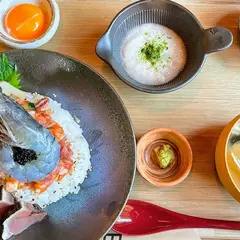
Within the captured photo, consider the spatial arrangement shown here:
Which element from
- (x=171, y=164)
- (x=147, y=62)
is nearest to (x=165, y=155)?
(x=171, y=164)

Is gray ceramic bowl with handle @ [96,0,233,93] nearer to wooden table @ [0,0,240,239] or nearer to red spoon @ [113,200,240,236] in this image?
wooden table @ [0,0,240,239]

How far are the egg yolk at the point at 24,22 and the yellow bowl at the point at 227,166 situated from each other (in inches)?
26.2

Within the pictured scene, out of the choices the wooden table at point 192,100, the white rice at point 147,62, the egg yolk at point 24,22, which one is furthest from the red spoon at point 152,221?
the egg yolk at point 24,22

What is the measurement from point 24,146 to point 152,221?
1.61 ft

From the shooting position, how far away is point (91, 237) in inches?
55.0

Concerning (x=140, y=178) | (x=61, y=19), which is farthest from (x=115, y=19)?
(x=140, y=178)

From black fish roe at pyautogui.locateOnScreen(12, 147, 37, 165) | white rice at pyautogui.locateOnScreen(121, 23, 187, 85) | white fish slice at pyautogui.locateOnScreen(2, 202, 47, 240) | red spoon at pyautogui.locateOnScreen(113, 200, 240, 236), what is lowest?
red spoon at pyautogui.locateOnScreen(113, 200, 240, 236)

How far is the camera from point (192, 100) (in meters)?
1.57

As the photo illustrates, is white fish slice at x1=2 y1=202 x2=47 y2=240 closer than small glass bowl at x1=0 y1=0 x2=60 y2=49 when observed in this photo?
Yes

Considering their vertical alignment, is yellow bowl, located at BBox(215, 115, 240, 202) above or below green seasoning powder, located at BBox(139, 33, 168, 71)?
below

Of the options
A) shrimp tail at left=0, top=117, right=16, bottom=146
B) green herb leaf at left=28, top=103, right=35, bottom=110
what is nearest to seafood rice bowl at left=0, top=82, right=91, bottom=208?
green herb leaf at left=28, top=103, right=35, bottom=110

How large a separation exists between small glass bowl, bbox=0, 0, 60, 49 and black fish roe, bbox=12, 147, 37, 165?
1.34 ft

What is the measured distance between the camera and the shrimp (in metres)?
1.11

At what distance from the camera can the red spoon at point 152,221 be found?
145 cm
